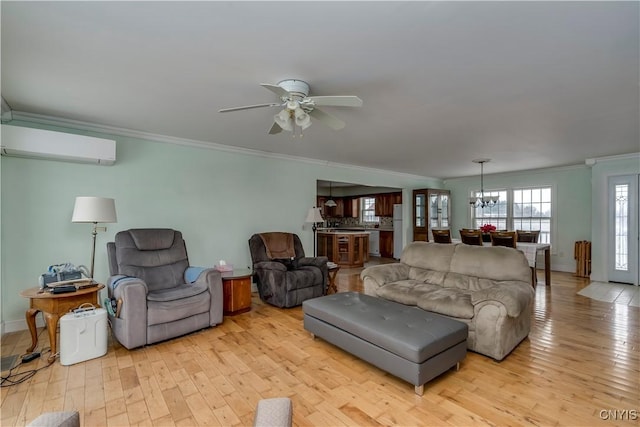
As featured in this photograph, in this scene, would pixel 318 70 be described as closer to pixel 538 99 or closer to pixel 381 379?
pixel 538 99

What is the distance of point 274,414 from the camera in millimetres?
937

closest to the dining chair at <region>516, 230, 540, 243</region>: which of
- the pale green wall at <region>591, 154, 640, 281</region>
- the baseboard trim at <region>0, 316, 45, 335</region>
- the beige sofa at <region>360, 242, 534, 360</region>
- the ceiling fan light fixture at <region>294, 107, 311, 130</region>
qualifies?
the pale green wall at <region>591, 154, 640, 281</region>

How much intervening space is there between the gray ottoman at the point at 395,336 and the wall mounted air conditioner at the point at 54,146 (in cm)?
296

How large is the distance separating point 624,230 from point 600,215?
430 millimetres

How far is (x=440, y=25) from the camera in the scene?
177 centimetres

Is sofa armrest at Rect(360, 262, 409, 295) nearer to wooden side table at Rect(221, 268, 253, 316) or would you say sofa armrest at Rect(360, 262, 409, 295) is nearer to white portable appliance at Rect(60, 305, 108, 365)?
wooden side table at Rect(221, 268, 253, 316)

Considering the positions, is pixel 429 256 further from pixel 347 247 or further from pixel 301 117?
pixel 347 247

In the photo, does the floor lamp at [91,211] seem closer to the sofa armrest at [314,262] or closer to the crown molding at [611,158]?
the sofa armrest at [314,262]

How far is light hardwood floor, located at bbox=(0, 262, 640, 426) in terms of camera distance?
6.42 ft

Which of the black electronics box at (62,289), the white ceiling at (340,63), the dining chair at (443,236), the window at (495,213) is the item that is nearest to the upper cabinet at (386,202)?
the window at (495,213)

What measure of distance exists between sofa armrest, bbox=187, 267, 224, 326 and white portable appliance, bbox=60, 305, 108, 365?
3.10 ft

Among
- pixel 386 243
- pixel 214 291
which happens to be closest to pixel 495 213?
pixel 386 243

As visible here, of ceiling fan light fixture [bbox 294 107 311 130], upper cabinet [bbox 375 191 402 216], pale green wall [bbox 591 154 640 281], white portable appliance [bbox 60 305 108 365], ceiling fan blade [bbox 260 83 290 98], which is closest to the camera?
ceiling fan blade [bbox 260 83 290 98]

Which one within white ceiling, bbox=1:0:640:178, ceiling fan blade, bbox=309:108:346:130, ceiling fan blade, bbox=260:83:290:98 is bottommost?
ceiling fan blade, bbox=309:108:346:130
